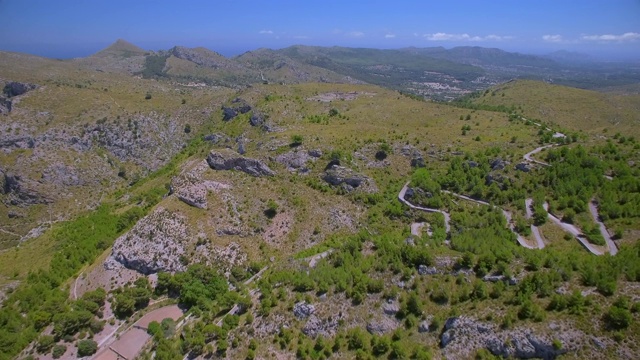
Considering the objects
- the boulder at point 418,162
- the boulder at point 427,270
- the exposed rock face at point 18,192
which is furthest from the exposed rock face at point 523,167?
the exposed rock face at point 18,192

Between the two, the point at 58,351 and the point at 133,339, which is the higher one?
the point at 133,339

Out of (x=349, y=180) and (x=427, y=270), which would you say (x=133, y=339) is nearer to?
(x=427, y=270)

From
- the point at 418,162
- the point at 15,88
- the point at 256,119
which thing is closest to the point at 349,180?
the point at 418,162

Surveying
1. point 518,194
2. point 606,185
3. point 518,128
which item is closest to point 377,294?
point 518,194

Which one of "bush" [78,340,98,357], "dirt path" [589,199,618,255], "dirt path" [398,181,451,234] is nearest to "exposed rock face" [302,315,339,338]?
"dirt path" [398,181,451,234]

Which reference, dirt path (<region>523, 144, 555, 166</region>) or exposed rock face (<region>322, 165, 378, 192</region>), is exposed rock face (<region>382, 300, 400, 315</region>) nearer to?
exposed rock face (<region>322, 165, 378, 192</region>)

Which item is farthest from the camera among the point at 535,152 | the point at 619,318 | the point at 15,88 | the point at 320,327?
the point at 15,88

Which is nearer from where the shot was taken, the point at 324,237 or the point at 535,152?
the point at 324,237
